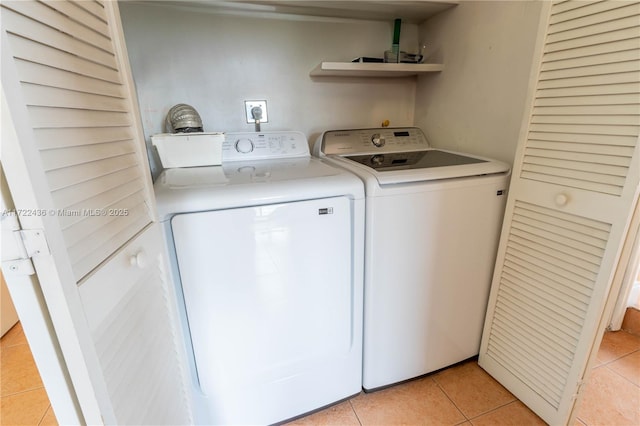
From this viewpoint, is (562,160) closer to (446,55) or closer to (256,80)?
(446,55)

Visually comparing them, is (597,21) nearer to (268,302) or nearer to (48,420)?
(268,302)

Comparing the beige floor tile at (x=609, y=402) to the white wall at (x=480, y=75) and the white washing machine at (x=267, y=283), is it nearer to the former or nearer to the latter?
the white washing machine at (x=267, y=283)

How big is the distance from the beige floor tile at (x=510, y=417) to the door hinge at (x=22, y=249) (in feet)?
5.26

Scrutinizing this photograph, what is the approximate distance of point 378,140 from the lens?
1750mm

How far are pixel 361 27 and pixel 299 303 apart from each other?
1.60 meters

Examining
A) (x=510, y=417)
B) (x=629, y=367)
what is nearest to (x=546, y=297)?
(x=510, y=417)

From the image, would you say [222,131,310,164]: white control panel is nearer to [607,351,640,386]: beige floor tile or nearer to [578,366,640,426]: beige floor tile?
[578,366,640,426]: beige floor tile

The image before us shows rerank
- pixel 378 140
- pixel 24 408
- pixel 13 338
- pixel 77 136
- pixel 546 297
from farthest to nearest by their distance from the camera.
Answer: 1. pixel 13 338
2. pixel 378 140
3. pixel 24 408
4. pixel 546 297
5. pixel 77 136

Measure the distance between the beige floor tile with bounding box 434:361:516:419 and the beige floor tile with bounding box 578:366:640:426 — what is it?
0.29 m

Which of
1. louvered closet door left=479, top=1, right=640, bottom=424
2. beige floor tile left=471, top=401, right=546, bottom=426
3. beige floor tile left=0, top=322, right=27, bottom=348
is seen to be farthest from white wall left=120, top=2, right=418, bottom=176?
beige floor tile left=471, top=401, right=546, bottom=426

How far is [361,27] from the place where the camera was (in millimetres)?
1798

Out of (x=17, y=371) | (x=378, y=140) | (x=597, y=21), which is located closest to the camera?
(x=597, y=21)

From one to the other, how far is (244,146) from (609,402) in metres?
2.05

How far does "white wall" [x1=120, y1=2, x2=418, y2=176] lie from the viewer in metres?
1.51
